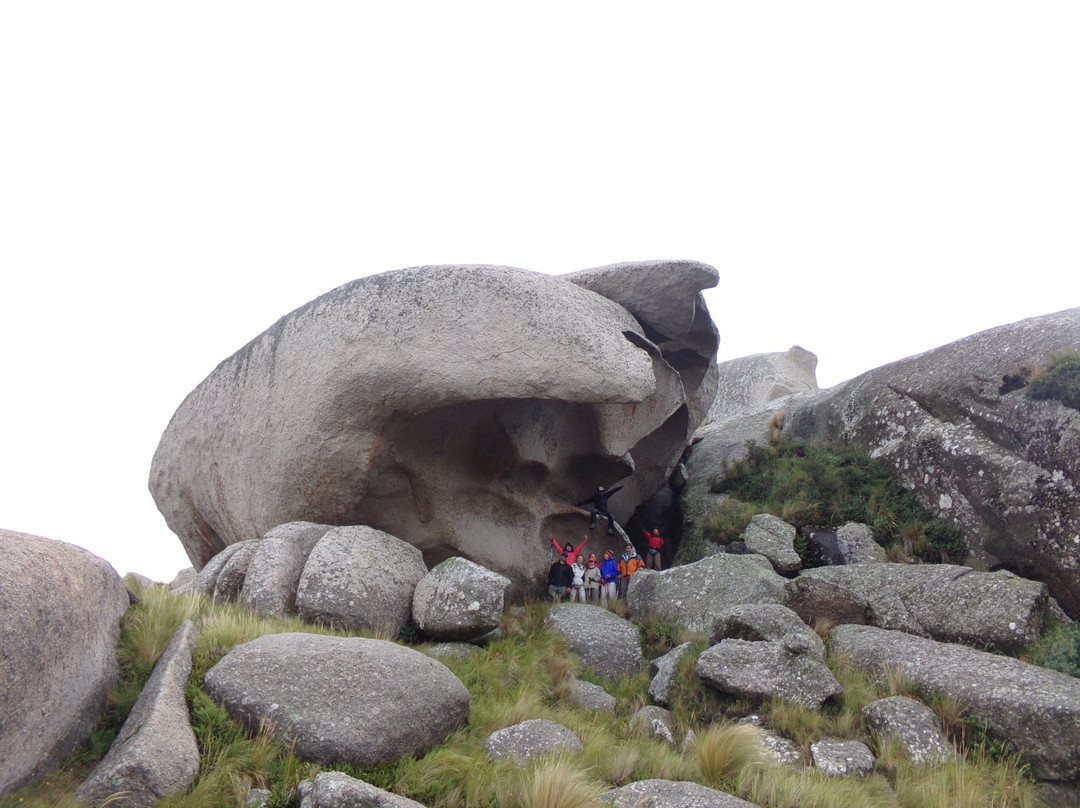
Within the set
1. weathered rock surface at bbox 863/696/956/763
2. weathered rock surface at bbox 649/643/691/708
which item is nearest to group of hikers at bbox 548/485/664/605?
weathered rock surface at bbox 649/643/691/708

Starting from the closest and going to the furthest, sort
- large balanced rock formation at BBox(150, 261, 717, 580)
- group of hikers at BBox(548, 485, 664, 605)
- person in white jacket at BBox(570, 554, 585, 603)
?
large balanced rock formation at BBox(150, 261, 717, 580)
person in white jacket at BBox(570, 554, 585, 603)
group of hikers at BBox(548, 485, 664, 605)

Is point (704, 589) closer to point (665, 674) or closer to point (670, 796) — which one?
point (665, 674)

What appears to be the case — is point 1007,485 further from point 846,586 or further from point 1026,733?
point 1026,733

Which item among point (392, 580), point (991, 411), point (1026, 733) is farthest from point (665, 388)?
point (1026, 733)

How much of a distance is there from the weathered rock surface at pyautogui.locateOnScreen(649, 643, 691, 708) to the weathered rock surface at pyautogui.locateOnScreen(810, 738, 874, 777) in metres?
1.66

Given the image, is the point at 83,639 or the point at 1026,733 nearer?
the point at 83,639

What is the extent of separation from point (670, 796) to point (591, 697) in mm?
2705

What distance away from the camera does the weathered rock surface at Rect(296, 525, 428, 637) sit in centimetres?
863

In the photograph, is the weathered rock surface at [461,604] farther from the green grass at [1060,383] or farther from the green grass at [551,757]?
the green grass at [1060,383]

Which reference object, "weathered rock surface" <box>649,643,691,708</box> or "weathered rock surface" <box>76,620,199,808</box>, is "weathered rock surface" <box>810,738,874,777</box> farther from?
"weathered rock surface" <box>76,620,199,808</box>

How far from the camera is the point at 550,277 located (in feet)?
38.0

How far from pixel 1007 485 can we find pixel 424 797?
893 centimetres

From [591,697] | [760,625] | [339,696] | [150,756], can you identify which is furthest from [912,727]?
[150,756]

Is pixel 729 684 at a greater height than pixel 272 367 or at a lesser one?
lesser
